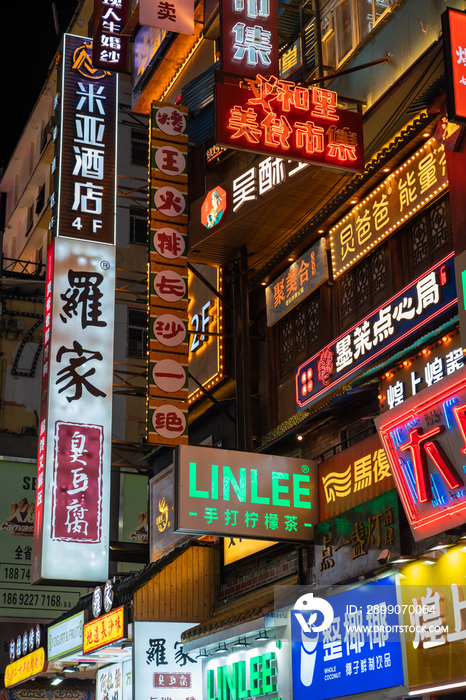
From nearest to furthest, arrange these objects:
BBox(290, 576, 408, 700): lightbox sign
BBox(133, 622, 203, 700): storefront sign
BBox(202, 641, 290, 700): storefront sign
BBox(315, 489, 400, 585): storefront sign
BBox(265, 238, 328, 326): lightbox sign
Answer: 1. BBox(290, 576, 408, 700): lightbox sign
2. BBox(315, 489, 400, 585): storefront sign
3. BBox(202, 641, 290, 700): storefront sign
4. BBox(265, 238, 328, 326): lightbox sign
5. BBox(133, 622, 203, 700): storefront sign

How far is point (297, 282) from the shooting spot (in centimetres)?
1628

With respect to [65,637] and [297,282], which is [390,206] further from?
[65,637]

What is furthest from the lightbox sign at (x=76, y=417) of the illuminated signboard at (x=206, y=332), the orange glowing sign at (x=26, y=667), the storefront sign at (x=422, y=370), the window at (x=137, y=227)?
the window at (x=137, y=227)

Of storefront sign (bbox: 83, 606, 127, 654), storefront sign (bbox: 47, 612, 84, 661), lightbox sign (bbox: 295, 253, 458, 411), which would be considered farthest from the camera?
storefront sign (bbox: 47, 612, 84, 661)

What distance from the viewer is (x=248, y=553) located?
647 inches

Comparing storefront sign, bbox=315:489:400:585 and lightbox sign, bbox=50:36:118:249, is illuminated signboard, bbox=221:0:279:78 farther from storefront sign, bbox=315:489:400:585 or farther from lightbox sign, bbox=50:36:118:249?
storefront sign, bbox=315:489:400:585

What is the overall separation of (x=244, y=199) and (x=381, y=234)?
146 inches

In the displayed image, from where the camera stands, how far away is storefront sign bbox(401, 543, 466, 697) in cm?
1009

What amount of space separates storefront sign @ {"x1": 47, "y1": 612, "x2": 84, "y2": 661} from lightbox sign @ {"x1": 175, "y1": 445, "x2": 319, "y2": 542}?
6.68 meters

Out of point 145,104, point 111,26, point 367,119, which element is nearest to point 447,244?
point 367,119

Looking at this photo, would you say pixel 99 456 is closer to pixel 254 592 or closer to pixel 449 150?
pixel 254 592

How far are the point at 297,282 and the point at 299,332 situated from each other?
94 centimetres

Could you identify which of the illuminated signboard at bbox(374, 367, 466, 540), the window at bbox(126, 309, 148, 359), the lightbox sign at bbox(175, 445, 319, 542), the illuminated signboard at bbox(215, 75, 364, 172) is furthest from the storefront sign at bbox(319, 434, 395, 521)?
the window at bbox(126, 309, 148, 359)

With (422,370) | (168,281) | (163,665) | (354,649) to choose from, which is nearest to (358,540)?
(354,649)
